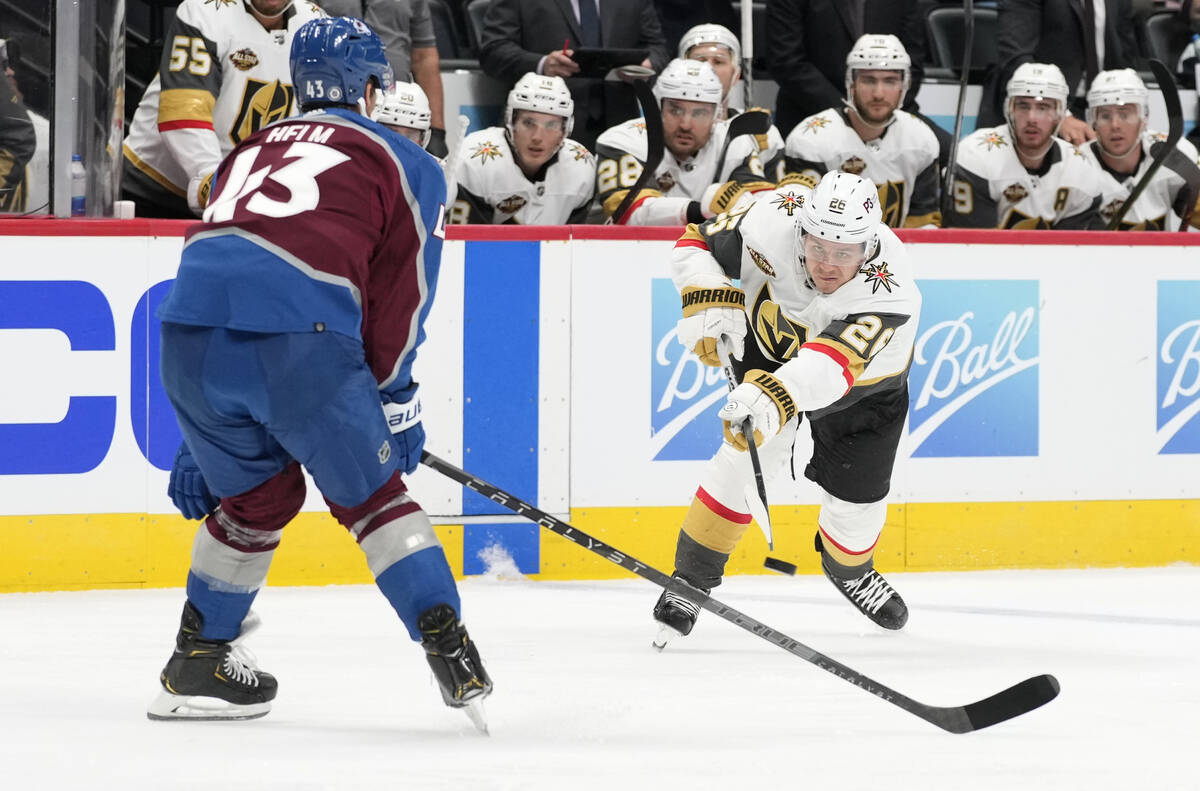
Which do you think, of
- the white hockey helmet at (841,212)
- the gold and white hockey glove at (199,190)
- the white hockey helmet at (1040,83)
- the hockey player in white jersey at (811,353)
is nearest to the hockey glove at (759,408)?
the hockey player in white jersey at (811,353)

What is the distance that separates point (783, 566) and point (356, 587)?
1.18m

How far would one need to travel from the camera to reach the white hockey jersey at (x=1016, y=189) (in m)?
5.61

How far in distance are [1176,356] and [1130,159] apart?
3.87 ft

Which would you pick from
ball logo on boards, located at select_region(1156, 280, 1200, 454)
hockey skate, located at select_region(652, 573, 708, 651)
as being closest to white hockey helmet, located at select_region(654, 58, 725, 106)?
ball logo on boards, located at select_region(1156, 280, 1200, 454)

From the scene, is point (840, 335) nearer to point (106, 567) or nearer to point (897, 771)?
point (897, 771)

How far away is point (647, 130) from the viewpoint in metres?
5.08

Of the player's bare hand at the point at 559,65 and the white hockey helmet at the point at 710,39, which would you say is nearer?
the player's bare hand at the point at 559,65

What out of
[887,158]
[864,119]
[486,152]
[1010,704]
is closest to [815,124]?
[864,119]

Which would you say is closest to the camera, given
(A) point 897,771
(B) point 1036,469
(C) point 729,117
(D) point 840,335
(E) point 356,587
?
(A) point 897,771

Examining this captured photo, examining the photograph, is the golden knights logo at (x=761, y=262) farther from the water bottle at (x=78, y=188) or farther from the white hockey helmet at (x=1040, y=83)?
the white hockey helmet at (x=1040, y=83)

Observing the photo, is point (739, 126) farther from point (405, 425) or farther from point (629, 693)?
point (405, 425)

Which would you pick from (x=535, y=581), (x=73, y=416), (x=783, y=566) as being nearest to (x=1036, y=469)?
(x=783, y=566)

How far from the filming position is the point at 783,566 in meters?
4.02

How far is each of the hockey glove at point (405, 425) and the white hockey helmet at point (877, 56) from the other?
3166 millimetres
